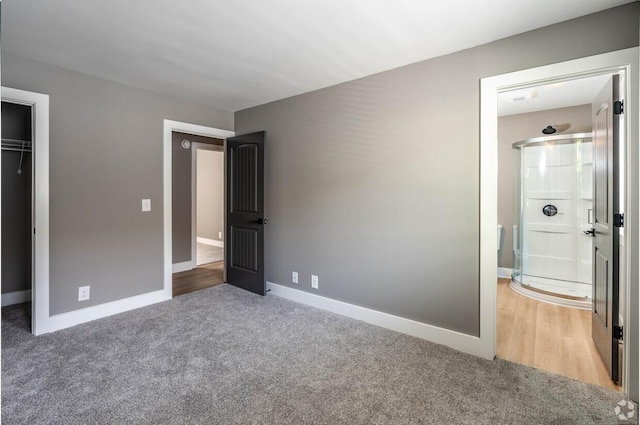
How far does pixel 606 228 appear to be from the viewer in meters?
2.42

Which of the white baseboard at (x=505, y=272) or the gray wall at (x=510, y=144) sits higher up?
the gray wall at (x=510, y=144)

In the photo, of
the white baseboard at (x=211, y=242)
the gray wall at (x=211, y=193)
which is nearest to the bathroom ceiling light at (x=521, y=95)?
the gray wall at (x=211, y=193)

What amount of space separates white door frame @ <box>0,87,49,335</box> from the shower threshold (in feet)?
17.1

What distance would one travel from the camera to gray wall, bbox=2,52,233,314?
3.01m

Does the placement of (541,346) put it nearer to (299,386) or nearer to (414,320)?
(414,320)

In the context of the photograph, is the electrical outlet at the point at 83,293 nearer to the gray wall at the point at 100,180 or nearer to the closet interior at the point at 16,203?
the gray wall at the point at 100,180

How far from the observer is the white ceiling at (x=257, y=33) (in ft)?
6.93

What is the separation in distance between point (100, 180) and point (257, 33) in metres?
2.19

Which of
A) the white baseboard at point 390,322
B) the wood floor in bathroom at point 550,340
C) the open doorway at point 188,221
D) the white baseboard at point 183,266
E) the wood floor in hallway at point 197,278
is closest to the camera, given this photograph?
the wood floor in bathroom at point 550,340

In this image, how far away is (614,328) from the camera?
228cm

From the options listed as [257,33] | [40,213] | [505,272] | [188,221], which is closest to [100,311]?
[40,213]

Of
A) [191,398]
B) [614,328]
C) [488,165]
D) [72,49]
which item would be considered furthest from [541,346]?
[72,49]

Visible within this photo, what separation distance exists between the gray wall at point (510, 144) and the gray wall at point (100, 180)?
4.55 meters

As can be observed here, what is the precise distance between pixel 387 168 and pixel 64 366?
3.00 metres
